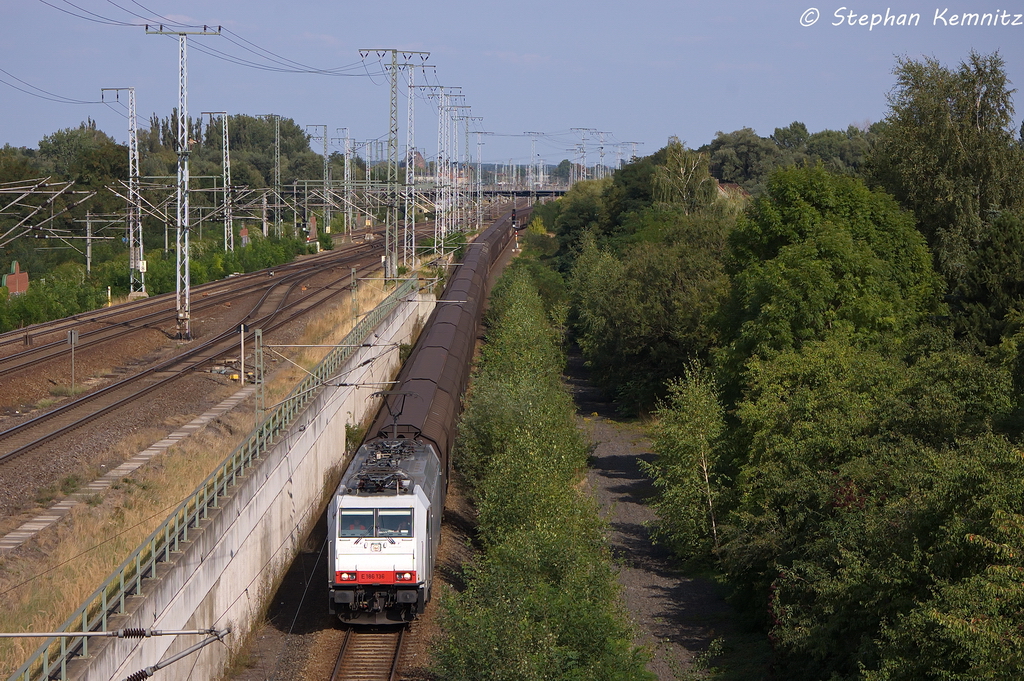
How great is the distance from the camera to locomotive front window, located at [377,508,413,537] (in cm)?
1884

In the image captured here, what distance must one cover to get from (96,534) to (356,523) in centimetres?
477

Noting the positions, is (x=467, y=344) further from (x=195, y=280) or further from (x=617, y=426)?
(x=195, y=280)

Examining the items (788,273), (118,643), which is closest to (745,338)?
(788,273)

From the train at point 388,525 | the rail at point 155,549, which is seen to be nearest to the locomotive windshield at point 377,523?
the train at point 388,525

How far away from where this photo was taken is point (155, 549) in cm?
1642

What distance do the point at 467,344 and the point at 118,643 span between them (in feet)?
91.2

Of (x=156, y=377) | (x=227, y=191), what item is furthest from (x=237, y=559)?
(x=227, y=191)

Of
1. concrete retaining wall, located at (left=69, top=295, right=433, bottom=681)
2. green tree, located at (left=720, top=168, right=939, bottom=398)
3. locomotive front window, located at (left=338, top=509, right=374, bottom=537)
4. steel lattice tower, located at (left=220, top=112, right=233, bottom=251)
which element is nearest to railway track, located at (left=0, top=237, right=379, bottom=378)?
steel lattice tower, located at (left=220, top=112, right=233, bottom=251)

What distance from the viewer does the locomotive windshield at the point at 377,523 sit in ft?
61.8

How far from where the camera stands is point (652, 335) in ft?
148

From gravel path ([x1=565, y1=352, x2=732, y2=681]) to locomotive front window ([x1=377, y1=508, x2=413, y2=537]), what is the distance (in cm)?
476

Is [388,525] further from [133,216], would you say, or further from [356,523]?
[133,216]

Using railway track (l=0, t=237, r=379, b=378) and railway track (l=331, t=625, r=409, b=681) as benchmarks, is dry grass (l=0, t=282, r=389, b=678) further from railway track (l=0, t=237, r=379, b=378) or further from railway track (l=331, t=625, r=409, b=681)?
railway track (l=0, t=237, r=379, b=378)

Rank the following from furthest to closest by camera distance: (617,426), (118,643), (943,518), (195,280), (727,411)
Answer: (195,280), (617,426), (727,411), (943,518), (118,643)
